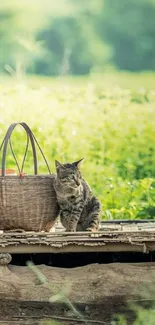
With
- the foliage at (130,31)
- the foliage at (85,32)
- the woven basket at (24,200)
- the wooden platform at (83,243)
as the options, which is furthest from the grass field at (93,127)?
the wooden platform at (83,243)

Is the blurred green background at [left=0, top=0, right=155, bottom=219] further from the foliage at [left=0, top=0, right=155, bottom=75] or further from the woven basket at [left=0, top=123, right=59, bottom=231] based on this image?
the woven basket at [left=0, top=123, right=59, bottom=231]

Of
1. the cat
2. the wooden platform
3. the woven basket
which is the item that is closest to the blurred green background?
the cat

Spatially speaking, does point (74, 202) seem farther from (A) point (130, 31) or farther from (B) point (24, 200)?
(A) point (130, 31)

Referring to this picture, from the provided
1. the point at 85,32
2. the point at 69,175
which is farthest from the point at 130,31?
the point at 69,175

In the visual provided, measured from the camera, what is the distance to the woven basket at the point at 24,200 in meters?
4.69

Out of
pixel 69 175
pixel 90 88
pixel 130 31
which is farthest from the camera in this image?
pixel 130 31

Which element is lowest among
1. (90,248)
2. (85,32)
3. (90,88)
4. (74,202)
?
(90,248)

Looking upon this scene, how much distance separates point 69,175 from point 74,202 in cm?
14

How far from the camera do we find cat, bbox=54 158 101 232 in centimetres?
482

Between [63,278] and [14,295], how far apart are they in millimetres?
235

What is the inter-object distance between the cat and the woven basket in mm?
72

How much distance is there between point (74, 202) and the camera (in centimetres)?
489

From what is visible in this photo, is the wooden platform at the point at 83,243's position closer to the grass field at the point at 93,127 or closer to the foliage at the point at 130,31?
the grass field at the point at 93,127

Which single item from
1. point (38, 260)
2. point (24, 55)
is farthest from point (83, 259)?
point (24, 55)
